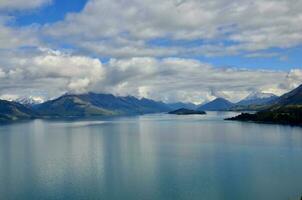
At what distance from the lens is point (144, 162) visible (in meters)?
91.6

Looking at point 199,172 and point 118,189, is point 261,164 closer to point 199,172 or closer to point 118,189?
point 199,172

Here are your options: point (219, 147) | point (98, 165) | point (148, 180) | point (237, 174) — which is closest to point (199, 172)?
point (237, 174)

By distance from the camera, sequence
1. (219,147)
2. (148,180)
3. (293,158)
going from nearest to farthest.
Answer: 1. (148,180)
2. (293,158)
3. (219,147)

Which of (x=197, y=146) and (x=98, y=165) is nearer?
(x=98, y=165)

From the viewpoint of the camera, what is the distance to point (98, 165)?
3469 inches

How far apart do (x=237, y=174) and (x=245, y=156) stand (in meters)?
24.5

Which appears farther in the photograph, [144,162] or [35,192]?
[144,162]

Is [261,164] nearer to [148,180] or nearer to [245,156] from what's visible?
[245,156]

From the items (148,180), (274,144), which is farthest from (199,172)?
(274,144)

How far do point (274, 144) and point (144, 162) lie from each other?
5251cm

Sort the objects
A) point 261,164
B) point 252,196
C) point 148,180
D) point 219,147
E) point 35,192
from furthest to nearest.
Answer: point 219,147 < point 261,164 < point 148,180 < point 35,192 < point 252,196

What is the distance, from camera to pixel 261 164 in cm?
8675

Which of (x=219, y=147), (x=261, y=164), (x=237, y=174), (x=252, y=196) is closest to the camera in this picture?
Result: (x=252, y=196)

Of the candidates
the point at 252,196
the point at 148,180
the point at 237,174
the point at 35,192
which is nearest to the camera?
the point at 252,196
